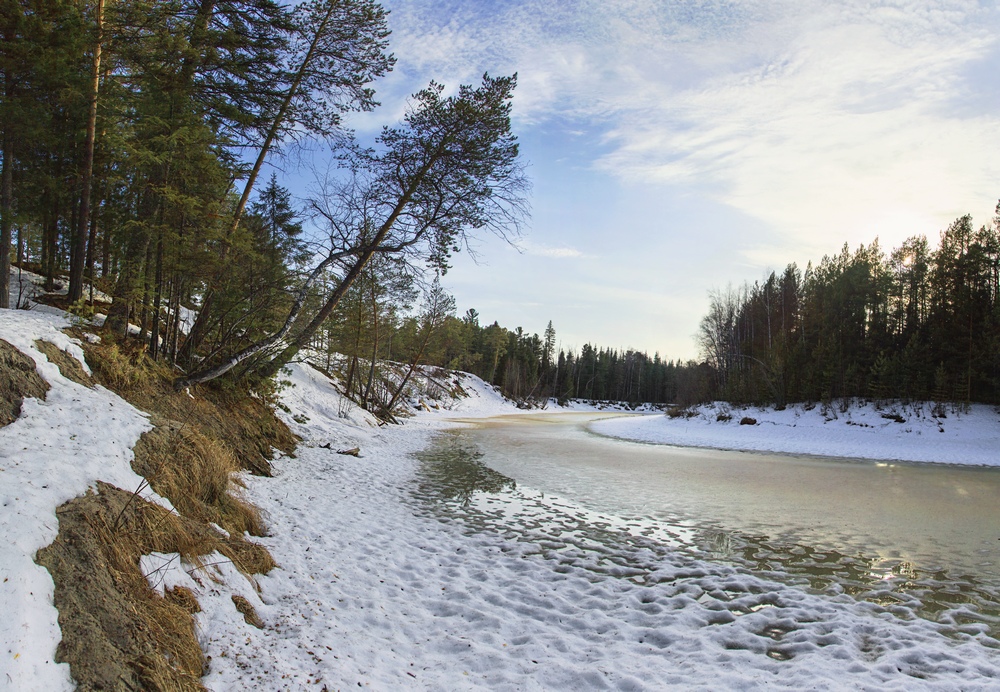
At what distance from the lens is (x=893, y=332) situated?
32500 mm

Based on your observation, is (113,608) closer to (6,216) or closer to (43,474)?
(43,474)

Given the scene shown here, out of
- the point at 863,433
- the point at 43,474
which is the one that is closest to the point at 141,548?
the point at 43,474

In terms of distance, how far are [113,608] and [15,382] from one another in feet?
10.5

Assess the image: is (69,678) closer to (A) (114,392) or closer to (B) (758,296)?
(A) (114,392)

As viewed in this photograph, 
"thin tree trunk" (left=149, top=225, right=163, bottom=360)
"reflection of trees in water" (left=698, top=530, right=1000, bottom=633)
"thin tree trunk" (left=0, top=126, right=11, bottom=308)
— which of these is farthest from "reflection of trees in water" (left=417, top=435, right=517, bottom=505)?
"thin tree trunk" (left=0, top=126, right=11, bottom=308)

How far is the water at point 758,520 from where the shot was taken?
584 centimetres

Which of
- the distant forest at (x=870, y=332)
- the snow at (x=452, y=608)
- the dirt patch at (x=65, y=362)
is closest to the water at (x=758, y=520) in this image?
the snow at (x=452, y=608)

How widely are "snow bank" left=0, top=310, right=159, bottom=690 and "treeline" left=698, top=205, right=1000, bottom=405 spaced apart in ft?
117

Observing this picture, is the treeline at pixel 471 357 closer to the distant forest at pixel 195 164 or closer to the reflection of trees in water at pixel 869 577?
the distant forest at pixel 195 164

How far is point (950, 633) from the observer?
443 cm

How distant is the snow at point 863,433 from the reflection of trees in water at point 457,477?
13342 millimetres

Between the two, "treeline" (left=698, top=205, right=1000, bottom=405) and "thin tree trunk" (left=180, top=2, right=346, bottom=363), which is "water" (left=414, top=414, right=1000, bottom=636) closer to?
"thin tree trunk" (left=180, top=2, right=346, bottom=363)

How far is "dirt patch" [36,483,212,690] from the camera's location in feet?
8.35

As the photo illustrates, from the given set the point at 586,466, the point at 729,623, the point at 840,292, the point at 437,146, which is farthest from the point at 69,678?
the point at 840,292
